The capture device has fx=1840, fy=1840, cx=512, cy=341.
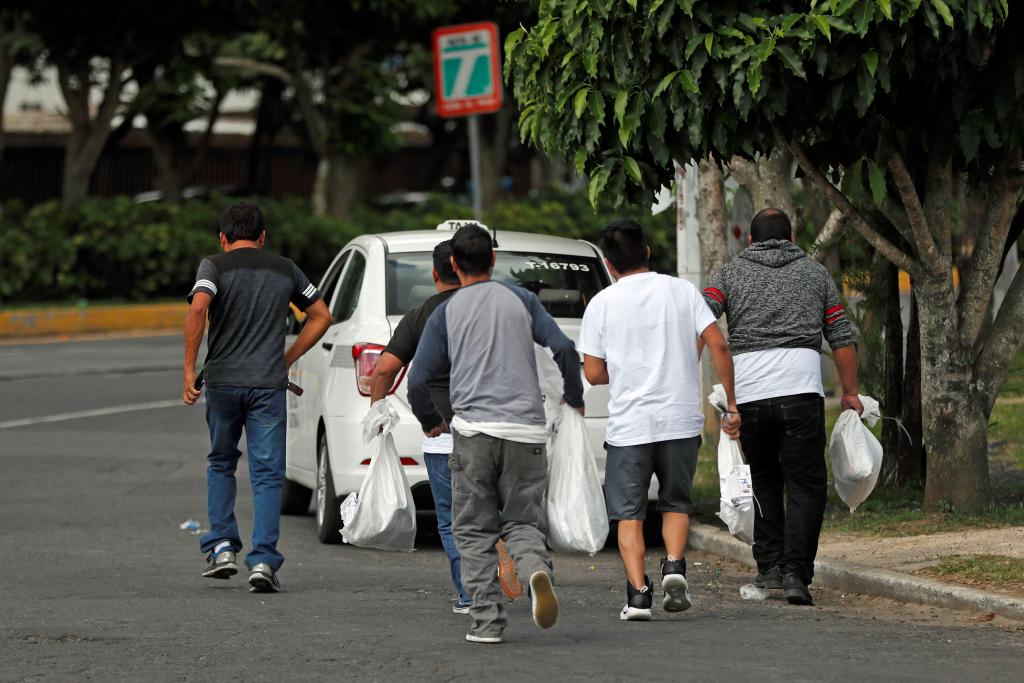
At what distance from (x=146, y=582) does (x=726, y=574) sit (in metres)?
2.80

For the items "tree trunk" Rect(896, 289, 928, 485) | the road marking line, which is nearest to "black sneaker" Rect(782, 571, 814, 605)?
"tree trunk" Rect(896, 289, 928, 485)

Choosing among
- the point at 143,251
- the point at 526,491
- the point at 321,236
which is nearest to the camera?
the point at 526,491

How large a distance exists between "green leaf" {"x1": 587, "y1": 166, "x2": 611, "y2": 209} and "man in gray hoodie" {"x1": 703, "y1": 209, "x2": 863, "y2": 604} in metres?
0.79

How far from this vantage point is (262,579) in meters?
8.06

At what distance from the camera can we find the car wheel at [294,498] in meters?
11.4

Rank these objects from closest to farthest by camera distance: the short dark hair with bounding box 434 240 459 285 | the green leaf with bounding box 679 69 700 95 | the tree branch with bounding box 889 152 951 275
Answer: the short dark hair with bounding box 434 240 459 285
the green leaf with bounding box 679 69 700 95
the tree branch with bounding box 889 152 951 275

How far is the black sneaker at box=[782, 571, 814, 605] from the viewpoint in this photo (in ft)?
26.0

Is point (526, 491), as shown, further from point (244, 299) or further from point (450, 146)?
point (450, 146)

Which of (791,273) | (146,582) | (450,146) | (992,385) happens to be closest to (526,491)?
(791,273)

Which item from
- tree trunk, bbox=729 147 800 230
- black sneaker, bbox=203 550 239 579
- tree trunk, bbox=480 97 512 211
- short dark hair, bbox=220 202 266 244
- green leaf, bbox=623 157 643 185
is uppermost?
tree trunk, bbox=480 97 512 211

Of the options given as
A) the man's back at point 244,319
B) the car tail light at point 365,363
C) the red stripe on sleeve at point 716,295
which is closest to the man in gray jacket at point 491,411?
the red stripe on sleeve at point 716,295

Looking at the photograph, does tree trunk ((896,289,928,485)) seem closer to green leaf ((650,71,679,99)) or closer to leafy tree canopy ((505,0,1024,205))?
leafy tree canopy ((505,0,1024,205))

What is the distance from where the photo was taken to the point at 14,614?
291 inches

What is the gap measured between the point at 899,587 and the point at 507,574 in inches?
74.7
